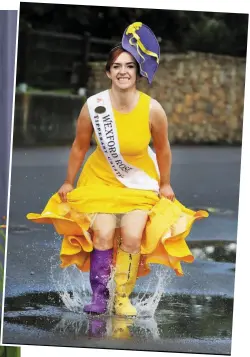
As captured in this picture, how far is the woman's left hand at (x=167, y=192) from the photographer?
5094mm

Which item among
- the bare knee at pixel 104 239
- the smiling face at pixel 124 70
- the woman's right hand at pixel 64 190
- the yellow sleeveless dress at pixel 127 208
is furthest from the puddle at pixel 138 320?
the smiling face at pixel 124 70

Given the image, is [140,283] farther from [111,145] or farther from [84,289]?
[111,145]

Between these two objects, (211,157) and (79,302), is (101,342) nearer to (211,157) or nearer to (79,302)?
(79,302)

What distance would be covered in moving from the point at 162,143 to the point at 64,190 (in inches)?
18.2

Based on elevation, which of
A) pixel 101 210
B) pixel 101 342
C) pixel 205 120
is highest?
pixel 205 120

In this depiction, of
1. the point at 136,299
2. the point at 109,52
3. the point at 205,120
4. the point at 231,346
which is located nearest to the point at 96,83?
the point at 109,52

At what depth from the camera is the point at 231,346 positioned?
5.11m

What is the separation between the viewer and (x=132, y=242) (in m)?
5.07

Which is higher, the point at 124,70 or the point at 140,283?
the point at 124,70

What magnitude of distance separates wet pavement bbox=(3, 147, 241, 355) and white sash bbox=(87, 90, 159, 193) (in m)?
0.13

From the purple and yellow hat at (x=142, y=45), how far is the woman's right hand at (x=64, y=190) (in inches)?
22.3

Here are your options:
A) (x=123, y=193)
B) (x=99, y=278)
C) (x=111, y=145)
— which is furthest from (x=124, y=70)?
(x=99, y=278)

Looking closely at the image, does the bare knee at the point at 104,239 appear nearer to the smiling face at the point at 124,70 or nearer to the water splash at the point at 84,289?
the water splash at the point at 84,289

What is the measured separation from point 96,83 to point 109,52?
5.7 inches
